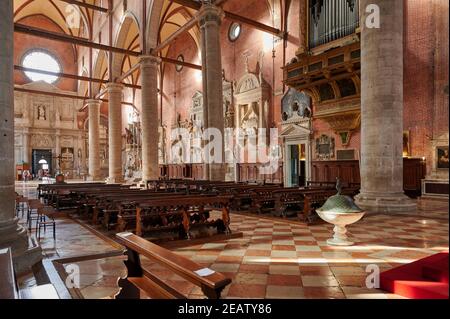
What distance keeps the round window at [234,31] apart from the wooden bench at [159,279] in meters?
18.9

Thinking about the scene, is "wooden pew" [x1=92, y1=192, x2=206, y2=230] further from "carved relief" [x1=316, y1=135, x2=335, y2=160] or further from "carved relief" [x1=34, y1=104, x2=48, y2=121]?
"carved relief" [x1=34, y1=104, x2=48, y2=121]

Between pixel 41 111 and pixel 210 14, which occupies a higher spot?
pixel 210 14

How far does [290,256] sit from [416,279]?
5.93 ft

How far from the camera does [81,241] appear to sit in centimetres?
618

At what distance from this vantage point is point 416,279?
331 cm

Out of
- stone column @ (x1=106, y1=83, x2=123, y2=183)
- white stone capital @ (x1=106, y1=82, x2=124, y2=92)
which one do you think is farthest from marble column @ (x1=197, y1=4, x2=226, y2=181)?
Result: white stone capital @ (x1=106, y1=82, x2=124, y2=92)

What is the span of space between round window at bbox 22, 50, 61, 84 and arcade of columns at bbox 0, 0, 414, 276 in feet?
69.1

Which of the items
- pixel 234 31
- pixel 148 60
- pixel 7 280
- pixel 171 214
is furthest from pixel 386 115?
pixel 234 31

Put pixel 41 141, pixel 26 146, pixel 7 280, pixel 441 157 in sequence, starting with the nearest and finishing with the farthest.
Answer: pixel 7 280 → pixel 441 157 → pixel 26 146 → pixel 41 141

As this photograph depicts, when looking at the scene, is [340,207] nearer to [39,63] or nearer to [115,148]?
[115,148]

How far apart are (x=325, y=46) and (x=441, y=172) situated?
6.38 m

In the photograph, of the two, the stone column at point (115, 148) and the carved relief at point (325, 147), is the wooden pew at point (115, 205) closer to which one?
the carved relief at point (325, 147)
